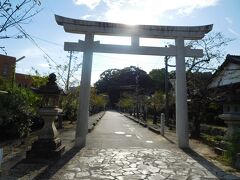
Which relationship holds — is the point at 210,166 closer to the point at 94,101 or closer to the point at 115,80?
the point at 94,101

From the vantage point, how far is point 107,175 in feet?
27.1

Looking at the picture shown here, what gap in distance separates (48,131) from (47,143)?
529 millimetres

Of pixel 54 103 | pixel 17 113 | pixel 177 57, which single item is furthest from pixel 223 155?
pixel 17 113

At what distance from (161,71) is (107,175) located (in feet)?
221

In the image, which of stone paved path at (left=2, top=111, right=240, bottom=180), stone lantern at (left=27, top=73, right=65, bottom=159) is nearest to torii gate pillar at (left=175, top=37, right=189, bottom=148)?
stone paved path at (left=2, top=111, right=240, bottom=180)

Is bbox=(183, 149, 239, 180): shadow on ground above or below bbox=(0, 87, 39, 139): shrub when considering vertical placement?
below

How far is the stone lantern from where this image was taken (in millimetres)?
10258

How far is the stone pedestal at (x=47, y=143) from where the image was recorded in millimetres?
10203

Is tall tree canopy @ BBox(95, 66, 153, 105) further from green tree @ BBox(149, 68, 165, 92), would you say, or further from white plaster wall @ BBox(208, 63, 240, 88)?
white plaster wall @ BBox(208, 63, 240, 88)

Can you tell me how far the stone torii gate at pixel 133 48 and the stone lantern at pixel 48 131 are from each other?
2.18 metres

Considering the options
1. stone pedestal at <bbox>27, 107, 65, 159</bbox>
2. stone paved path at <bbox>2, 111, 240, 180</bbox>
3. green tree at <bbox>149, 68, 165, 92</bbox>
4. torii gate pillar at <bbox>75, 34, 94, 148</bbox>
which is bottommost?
stone paved path at <bbox>2, 111, 240, 180</bbox>

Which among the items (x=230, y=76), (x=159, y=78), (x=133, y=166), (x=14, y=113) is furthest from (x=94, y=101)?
(x=133, y=166)

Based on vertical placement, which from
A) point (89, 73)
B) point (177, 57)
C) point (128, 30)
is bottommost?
point (89, 73)

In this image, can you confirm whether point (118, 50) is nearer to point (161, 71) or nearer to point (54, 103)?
point (54, 103)
